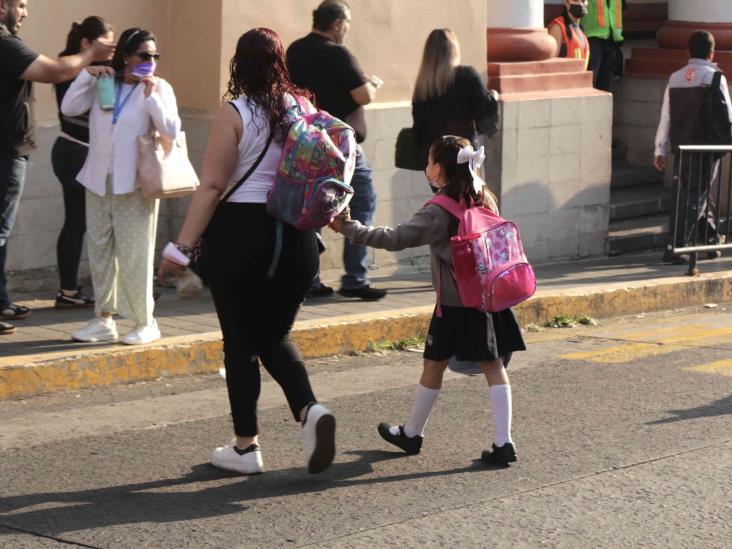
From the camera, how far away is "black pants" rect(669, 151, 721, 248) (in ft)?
40.2

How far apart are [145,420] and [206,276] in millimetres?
1401

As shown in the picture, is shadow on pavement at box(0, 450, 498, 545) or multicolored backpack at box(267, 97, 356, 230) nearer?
shadow on pavement at box(0, 450, 498, 545)

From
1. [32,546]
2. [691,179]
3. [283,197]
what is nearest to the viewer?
[32,546]

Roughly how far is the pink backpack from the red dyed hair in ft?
2.84

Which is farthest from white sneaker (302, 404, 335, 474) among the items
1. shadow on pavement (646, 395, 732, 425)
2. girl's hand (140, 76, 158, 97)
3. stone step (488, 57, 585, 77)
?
stone step (488, 57, 585, 77)

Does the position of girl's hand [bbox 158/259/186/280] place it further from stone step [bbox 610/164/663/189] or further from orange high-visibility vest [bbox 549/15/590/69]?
stone step [bbox 610/164/663/189]

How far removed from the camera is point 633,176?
1536cm

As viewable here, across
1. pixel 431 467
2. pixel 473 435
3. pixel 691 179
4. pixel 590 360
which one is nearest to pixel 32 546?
pixel 431 467

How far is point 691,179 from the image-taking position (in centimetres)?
1249

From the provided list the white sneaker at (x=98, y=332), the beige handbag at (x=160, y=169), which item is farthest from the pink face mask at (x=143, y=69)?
the white sneaker at (x=98, y=332)

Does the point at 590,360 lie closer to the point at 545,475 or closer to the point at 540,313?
the point at 540,313

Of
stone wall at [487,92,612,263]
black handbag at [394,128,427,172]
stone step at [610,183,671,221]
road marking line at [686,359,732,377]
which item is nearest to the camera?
road marking line at [686,359,732,377]

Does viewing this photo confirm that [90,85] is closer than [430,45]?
Yes

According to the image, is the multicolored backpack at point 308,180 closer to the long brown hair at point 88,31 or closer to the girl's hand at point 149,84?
the girl's hand at point 149,84
